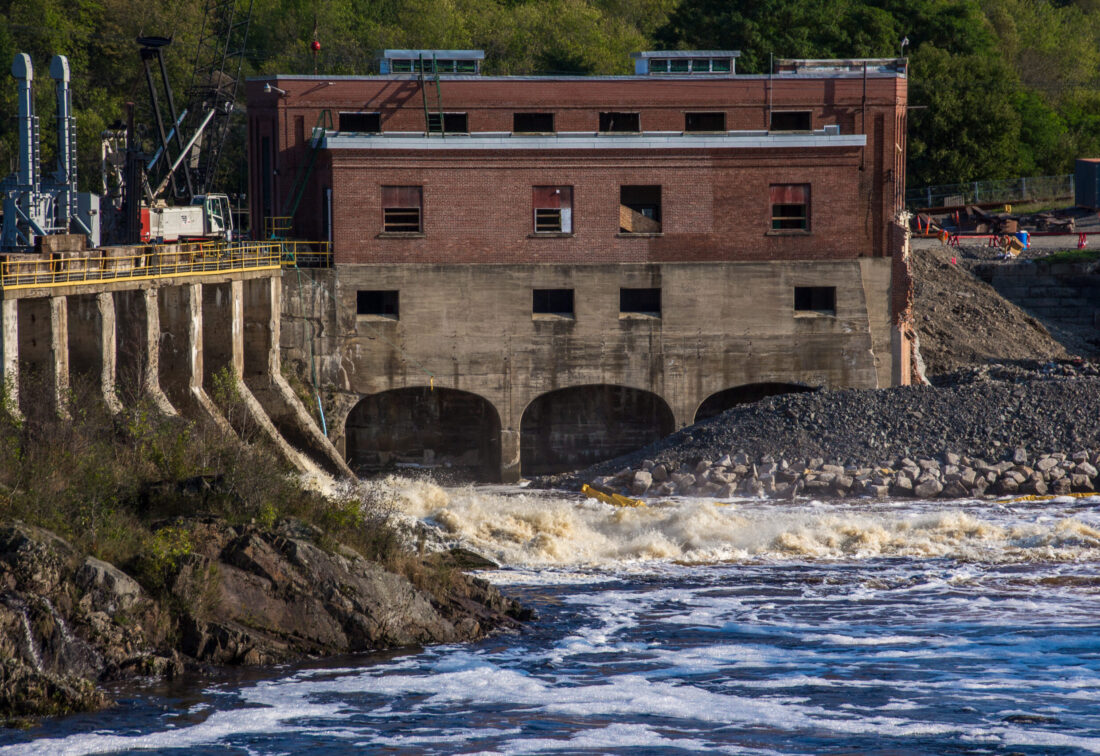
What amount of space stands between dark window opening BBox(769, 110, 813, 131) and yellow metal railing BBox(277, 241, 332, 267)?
553 inches

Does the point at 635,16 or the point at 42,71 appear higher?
the point at 635,16

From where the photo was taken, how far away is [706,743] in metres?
20.5

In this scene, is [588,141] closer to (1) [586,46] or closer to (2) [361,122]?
(2) [361,122]

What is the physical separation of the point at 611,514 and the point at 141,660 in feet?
47.6

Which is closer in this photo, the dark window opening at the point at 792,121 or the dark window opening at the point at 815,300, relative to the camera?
the dark window opening at the point at 815,300

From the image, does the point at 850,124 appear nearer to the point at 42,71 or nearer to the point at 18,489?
the point at 18,489

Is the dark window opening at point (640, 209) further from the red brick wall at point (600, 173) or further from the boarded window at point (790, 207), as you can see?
the boarded window at point (790, 207)

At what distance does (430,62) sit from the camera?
44719mm

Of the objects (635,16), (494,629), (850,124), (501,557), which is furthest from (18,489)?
(635,16)

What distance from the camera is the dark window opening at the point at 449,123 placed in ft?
143

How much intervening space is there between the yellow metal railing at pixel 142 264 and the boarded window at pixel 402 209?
10.8 ft

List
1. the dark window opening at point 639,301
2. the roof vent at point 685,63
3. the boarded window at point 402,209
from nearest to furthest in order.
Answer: the boarded window at point 402,209
the dark window opening at point 639,301
the roof vent at point 685,63

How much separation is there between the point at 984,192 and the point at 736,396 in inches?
1496

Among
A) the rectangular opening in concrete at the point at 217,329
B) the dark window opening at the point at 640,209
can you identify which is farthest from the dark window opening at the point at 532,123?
the rectangular opening in concrete at the point at 217,329
